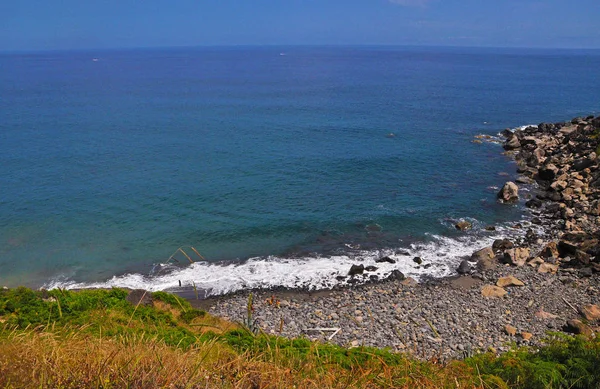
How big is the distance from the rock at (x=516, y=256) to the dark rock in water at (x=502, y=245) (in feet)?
3.84

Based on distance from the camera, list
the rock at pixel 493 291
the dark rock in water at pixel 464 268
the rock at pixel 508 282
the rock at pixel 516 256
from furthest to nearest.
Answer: the rock at pixel 516 256, the dark rock in water at pixel 464 268, the rock at pixel 508 282, the rock at pixel 493 291

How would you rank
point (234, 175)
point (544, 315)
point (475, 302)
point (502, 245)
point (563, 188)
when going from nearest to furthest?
point (544, 315)
point (475, 302)
point (502, 245)
point (563, 188)
point (234, 175)

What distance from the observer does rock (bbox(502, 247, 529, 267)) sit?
982 inches

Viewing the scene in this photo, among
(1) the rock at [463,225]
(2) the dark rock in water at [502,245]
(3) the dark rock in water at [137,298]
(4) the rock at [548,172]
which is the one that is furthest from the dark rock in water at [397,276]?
(4) the rock at [548,172]

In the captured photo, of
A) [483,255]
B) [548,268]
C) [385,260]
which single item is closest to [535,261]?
[548,268]

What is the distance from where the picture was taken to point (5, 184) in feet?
123

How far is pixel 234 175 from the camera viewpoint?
1591 inches

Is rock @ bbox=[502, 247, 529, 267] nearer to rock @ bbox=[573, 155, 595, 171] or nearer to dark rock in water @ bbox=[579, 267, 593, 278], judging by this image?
dark rock in water @ bbox=[579, 267, 593, 278]

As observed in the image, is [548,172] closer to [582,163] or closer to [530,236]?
[582,163]

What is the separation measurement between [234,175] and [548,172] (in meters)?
28.6

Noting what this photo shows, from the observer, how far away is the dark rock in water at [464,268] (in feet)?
81.4

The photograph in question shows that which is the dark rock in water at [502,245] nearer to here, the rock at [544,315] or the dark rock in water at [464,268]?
the dark rock in water at [464,268]

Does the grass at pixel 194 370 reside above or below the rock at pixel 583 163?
above

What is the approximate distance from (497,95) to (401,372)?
302 feet
